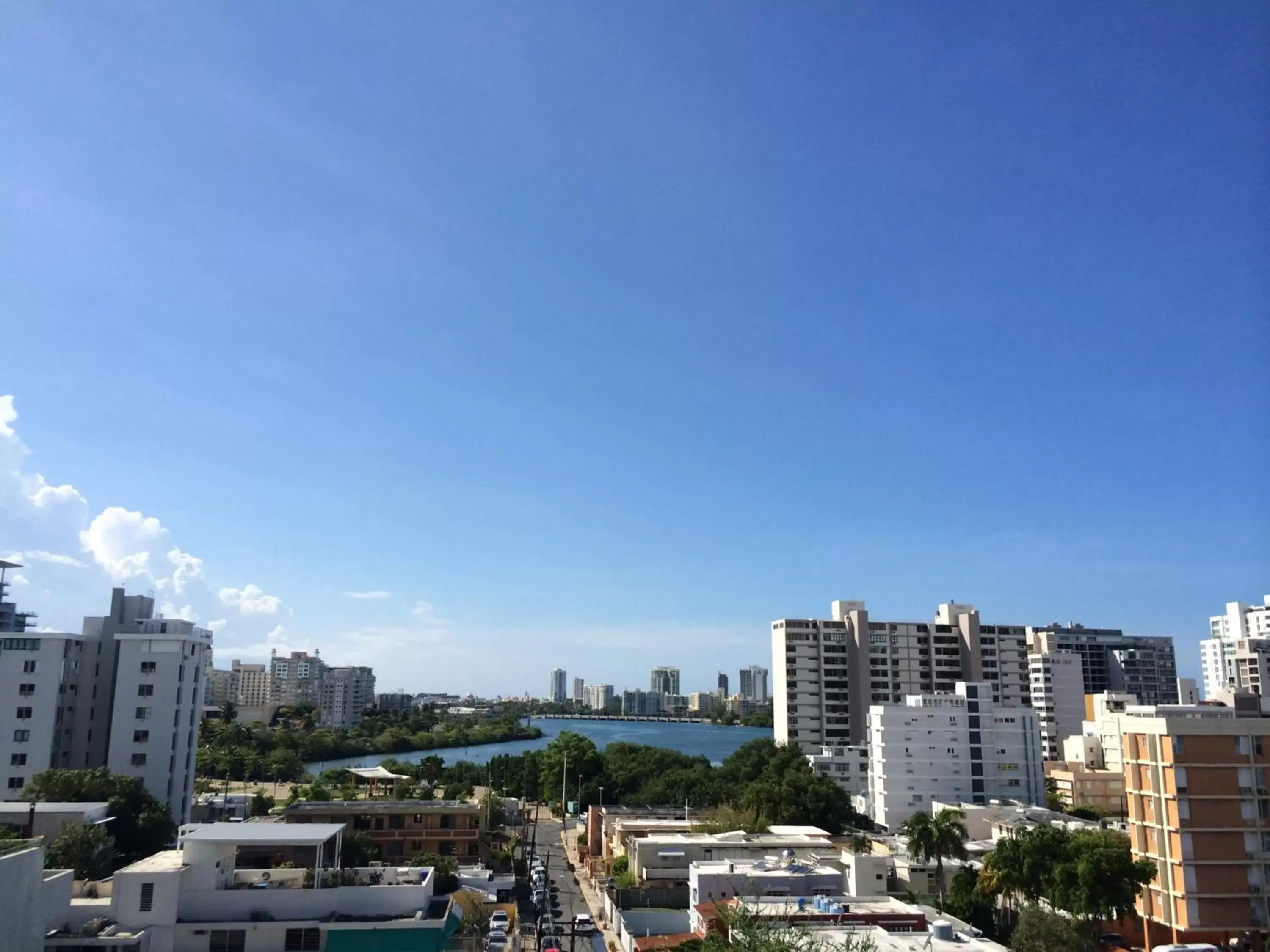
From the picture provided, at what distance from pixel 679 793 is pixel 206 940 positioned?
32489mm

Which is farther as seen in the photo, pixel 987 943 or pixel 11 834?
pixel 11 834

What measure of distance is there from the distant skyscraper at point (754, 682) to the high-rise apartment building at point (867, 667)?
137 meters

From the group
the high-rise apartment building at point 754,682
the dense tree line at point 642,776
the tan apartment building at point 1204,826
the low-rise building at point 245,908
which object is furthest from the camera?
the high-rise apartment building at point 754,682

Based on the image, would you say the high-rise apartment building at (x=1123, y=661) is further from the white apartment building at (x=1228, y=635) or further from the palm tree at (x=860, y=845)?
the palm tree at (x=860, y=845)

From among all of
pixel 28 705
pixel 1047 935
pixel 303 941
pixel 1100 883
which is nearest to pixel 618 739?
pixel 28 705

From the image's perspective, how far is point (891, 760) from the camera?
42938 millimetres

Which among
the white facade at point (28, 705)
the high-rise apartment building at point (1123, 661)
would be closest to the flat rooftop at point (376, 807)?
the white facade at point (28, 705)

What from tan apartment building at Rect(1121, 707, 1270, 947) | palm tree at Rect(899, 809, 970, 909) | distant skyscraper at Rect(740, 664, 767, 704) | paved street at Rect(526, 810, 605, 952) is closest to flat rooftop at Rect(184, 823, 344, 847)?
paved street at Rect(526, 810, 605, 952)

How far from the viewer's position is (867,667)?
55.4 m

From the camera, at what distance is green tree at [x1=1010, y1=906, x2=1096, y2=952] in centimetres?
1967

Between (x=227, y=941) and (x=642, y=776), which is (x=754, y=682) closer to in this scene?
(x=642, y=776)

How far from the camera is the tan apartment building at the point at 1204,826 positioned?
21125 mm

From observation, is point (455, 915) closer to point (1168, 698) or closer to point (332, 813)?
point (332, 813)

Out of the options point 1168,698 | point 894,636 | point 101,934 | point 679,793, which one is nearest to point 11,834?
point 101,934
